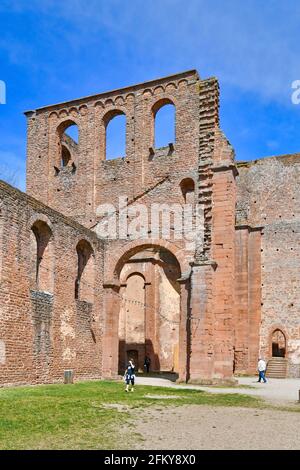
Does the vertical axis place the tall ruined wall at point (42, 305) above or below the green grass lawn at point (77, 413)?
above

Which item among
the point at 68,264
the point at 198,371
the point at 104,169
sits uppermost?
the point at 104,169

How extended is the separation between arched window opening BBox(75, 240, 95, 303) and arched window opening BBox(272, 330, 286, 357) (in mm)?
10534

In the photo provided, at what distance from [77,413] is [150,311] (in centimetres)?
2011

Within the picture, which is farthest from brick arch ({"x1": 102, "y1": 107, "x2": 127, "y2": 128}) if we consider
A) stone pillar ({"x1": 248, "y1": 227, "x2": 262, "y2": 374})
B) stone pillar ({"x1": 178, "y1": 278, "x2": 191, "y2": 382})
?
stone pillar ({"x1": 248, "y1": 227, "x2": 262, "y2": 374})

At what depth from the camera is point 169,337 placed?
30688 millimetres

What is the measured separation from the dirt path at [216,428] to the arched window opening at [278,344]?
16.3 metres

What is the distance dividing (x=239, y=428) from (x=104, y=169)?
16.8m

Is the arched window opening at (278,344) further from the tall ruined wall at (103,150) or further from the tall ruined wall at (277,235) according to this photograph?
the tall ruined wall at (103,150)

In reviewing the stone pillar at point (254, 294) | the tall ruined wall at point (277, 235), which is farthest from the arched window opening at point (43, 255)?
the tall ruined wall at point (277, 235)

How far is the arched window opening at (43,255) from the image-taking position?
1762cm

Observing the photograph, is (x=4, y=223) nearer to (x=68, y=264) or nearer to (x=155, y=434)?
(x=68, y=264)

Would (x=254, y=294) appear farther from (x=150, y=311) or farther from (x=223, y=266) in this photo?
(x=223, y=266)

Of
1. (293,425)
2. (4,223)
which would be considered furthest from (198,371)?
(293,425)
